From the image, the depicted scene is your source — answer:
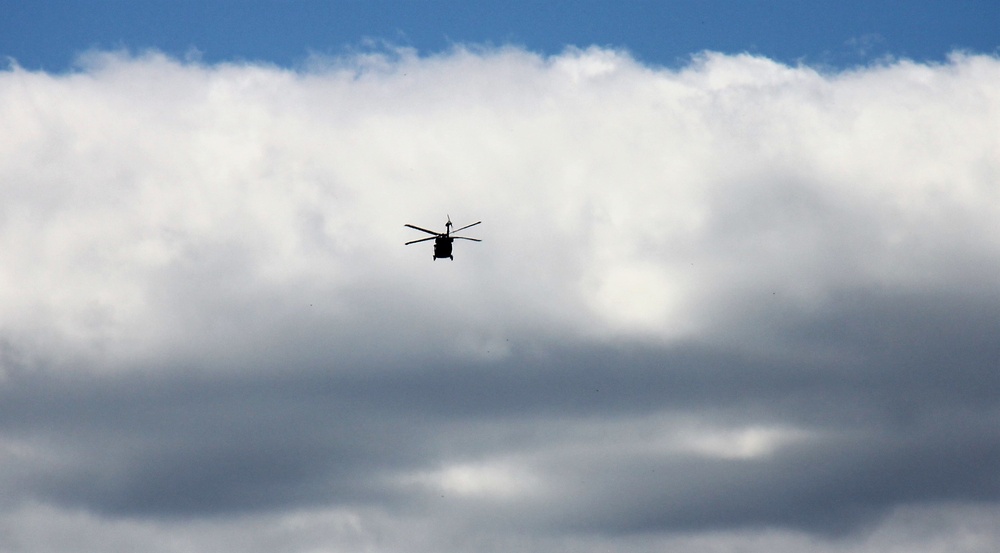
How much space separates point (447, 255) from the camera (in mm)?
111938
